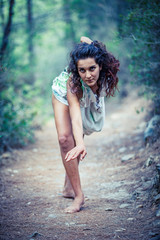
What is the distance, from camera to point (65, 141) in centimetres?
263

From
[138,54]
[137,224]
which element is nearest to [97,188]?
[137,224]

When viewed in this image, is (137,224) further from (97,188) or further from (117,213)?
(97,188)

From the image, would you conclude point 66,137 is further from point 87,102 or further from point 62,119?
point 87,102

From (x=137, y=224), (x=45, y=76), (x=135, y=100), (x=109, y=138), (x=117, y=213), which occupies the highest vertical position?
(x=137, y=224)

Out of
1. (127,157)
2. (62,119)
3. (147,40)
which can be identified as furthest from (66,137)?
(147,40)

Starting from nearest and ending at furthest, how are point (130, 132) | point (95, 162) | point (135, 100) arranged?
point (95, 162)
point (130, 132)
point (135, 100)

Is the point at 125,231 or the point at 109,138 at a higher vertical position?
the point at 125,231

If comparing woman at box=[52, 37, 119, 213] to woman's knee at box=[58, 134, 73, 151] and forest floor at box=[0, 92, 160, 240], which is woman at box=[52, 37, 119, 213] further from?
forest floor at box=[0, 92, 160, 240]

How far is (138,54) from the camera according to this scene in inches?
175

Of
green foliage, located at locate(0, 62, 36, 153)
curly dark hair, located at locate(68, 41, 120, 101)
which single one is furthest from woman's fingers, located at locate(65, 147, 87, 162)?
green foliage, located at locate(0, 62, 36, 153)

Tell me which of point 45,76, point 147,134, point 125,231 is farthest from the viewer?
point 45,76

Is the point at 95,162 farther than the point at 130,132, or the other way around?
the point at 130,132

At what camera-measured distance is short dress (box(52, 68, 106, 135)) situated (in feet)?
8.57

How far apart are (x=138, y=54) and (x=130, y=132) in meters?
1.70
